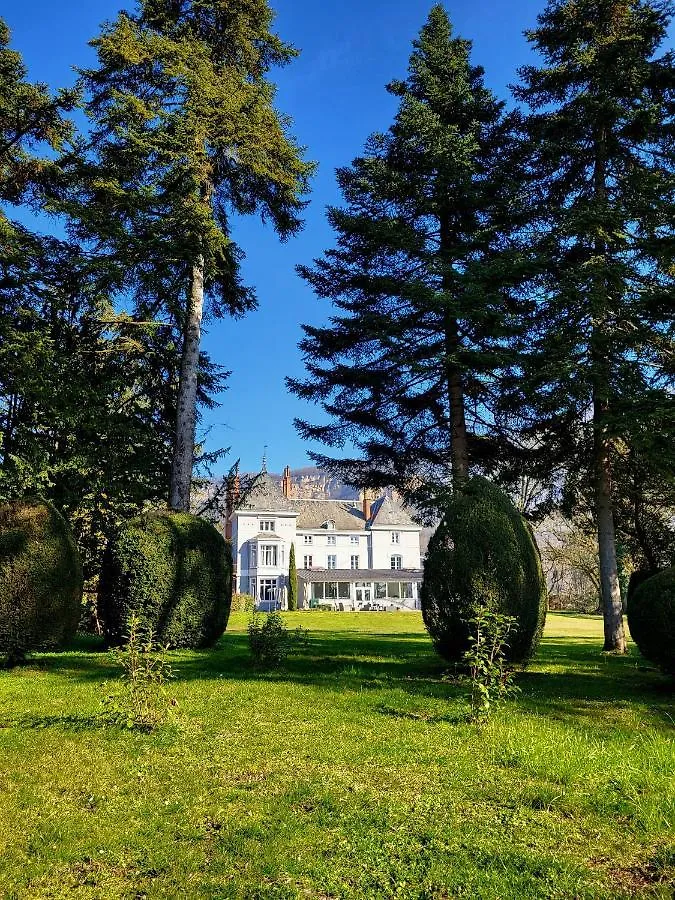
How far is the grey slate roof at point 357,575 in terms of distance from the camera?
47219 millimetres

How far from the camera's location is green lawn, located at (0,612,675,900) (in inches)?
114

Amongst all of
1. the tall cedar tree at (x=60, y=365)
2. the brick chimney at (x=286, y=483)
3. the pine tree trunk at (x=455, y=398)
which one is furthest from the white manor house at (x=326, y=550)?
the pine tree trunk at (x=455, y=398)

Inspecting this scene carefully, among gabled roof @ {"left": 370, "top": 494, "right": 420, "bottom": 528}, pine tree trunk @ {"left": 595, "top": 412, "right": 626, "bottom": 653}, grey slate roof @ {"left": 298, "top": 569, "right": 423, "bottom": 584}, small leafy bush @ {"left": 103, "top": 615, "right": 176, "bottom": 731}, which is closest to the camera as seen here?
small leafy bush @ {"left": 103, "top": 615, "right": 176, "bottom": 731}

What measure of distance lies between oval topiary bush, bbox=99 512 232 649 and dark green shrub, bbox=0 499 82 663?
0.90 metres

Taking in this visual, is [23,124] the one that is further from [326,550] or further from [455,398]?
[326,550]

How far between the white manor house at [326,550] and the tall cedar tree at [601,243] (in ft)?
108

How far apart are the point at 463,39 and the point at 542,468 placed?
12.7 metres

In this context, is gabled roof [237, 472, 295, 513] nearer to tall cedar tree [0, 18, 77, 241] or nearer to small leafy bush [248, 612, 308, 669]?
tall cedar tree [0, 18, 77, 241]

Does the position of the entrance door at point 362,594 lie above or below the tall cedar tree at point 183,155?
below

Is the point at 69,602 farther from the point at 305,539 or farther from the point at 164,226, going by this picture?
the point at 305,539

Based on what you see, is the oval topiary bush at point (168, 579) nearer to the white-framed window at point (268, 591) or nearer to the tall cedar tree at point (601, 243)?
the tall cedar tree at point (601, 243)

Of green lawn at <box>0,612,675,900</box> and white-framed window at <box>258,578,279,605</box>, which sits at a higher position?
green lawn at <box>0,612,675,900</box>

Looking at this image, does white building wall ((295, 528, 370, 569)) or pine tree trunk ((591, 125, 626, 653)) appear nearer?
pine tree trunk ((591, 125, 626, 653))

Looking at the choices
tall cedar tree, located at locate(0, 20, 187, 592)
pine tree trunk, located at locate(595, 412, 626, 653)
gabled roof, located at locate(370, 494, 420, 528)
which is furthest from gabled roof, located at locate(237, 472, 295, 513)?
pine tree trunk, located at locate(595, 412, 626, 653)
